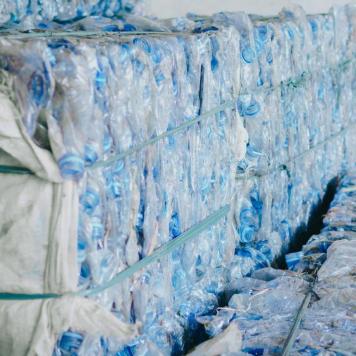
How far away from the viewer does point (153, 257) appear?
2.93 meters

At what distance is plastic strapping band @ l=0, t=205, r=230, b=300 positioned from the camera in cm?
252

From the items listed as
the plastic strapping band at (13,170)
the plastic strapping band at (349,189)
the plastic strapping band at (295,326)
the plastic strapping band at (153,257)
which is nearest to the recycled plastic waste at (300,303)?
the plastic strapping band at (295,326)

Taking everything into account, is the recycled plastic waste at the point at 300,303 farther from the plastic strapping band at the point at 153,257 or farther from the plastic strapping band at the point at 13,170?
the plastic strapping band at the point at 13,170

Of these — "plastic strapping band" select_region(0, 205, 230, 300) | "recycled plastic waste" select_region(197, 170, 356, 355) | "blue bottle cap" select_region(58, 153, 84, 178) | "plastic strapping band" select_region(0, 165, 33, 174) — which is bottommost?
"recycled plastic waste" select_region(197, 170, 356, 355)

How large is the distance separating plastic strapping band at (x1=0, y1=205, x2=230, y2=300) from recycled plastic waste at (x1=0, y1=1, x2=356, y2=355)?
0.03 meters

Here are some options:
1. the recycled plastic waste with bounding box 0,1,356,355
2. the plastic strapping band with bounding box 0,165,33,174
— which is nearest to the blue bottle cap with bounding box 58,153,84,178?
the recycled plastic waste with bounding box 0,1,356,355

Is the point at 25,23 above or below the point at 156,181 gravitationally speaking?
above

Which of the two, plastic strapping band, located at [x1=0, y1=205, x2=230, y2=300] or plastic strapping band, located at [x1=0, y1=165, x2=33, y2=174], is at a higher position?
plastic strapping band, located at [x1=0, y1=165, x2=33, y2=174]

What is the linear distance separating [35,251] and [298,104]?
2.54 meters

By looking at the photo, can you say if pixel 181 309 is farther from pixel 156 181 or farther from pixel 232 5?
pixel 232 5

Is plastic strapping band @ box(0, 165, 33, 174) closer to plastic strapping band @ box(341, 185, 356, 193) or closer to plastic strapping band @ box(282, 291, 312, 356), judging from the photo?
plastic strapping band @ box(282, 291, 312, 356)

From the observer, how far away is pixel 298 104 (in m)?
4.64

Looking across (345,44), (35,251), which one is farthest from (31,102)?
(345,44)

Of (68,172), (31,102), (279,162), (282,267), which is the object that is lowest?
(282,267)
